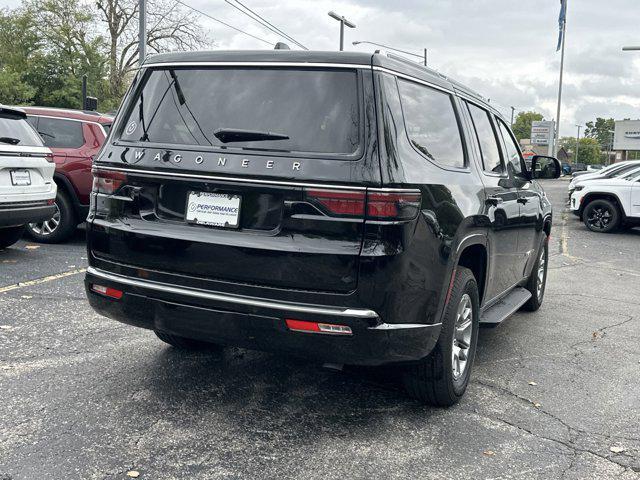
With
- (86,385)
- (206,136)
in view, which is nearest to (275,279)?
(206,136)

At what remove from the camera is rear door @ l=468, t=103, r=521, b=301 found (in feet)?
14.2

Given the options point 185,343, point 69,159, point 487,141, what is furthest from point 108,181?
point 69,159

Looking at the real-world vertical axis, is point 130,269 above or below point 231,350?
above

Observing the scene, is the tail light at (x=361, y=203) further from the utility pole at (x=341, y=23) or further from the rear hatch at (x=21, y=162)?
the utility pole at (x=341, y=23)

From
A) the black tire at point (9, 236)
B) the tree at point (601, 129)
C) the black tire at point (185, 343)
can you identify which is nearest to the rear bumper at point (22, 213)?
the black tire at point (9, 236)

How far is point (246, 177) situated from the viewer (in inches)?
124

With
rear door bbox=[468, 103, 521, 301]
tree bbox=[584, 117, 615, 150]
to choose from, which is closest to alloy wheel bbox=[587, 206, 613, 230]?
rear door bbox=[468, 103, 521, 301]

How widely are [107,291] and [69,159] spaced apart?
19.9 ft

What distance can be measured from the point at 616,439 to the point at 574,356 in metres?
1.56

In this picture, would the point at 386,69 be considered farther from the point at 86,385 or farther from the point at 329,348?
the point at 86,385

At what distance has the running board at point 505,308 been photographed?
4465 millimetres

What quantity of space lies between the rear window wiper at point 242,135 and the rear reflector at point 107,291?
0.98m

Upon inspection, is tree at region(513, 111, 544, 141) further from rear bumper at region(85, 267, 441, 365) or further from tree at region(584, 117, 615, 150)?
rear bumper at region(85, 267, 441, 365)

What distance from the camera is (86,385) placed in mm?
3941
